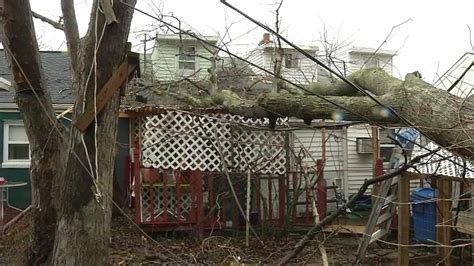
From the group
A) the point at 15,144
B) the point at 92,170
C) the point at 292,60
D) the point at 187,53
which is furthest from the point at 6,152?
the point at 92,170

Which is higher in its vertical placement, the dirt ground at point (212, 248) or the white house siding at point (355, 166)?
the white house siding at point (355, 166)

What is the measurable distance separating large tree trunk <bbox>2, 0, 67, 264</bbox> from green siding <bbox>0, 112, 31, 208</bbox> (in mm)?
7379

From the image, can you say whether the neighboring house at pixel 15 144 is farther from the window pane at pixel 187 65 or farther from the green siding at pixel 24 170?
the window pane at pixel 187 65

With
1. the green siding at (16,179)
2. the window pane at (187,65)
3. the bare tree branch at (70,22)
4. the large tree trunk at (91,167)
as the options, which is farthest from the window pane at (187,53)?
the large tree trunk at (91,167)

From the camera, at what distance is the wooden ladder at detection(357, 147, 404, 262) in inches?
267

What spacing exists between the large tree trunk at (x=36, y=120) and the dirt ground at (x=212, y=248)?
170cm

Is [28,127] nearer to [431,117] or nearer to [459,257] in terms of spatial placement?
[431,117]

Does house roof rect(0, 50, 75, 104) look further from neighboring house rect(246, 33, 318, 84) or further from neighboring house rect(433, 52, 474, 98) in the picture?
neighboring house rect(433, 52, 474, 98)

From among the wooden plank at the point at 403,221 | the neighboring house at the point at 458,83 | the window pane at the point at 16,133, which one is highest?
the neighboring house at the point at 458,83

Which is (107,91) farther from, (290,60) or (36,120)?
(290,60)

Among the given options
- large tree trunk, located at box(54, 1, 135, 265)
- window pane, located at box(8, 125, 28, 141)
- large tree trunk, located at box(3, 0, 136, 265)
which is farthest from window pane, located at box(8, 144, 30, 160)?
large tree trunk, located at box(54, 1, 135, 265)

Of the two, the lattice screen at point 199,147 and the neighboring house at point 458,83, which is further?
the lattice screen at point 199,147

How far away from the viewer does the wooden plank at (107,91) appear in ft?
11.0

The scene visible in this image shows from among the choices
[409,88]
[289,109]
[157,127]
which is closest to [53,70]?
[157,127]
